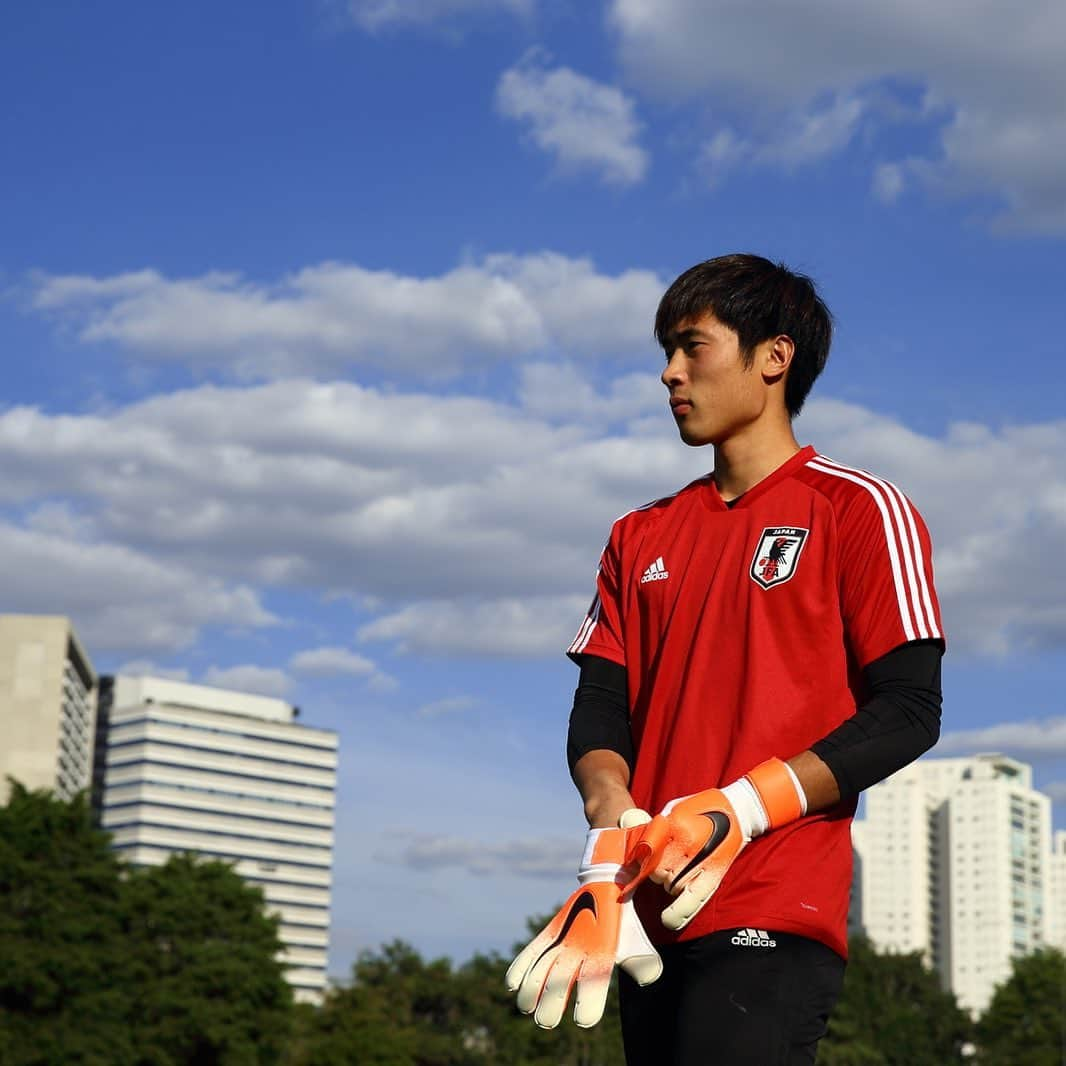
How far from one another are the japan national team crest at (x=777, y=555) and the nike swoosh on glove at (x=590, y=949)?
2.37ft

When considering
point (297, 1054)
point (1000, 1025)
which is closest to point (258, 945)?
point (297, 1054)

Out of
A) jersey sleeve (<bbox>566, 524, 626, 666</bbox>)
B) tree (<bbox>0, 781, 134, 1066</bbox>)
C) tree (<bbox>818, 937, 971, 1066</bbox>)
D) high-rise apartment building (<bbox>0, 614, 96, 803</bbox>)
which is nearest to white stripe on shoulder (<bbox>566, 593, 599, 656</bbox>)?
jersey sleeve (<bbox>566, 524, 626, 666</bbox>)

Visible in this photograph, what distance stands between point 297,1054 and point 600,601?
232 ft

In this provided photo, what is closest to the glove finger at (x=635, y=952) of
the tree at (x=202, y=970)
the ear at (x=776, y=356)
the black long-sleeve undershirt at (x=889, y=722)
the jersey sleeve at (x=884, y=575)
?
the black long-sleeve undershirt at (x=889, y=722)

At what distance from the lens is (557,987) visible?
3982 mm

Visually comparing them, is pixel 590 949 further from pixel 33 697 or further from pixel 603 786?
pixel 33 697

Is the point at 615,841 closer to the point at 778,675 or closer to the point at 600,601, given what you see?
the point at 778,675

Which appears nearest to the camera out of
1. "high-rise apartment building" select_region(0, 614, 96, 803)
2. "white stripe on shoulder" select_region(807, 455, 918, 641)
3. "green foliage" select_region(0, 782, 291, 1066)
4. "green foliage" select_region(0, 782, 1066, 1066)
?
"white stripe on shoulder" select_region(807, 455, 918, 641)

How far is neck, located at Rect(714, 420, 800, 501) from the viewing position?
476 centimetres

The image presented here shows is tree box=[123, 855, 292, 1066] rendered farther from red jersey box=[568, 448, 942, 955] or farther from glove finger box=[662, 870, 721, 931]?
glove finger box=[662, 870, 721, 931]

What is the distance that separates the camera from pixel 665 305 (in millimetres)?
4754

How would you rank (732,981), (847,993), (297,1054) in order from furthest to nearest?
(847,993), (297,1054), (732,981)

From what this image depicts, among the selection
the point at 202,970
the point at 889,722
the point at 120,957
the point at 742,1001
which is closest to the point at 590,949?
the point at 742,1001

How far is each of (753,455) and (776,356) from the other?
0.28 metres
